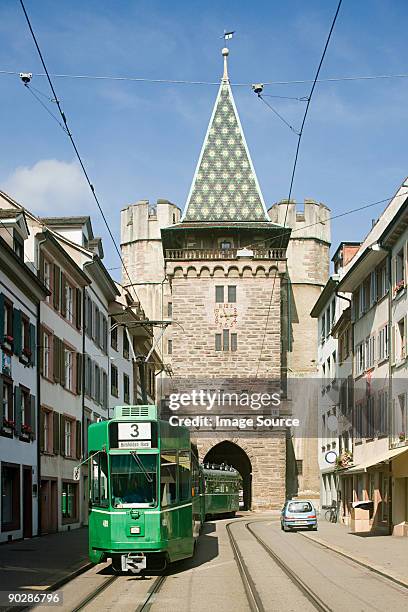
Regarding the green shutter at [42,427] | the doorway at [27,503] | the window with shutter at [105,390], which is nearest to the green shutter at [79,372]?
the green shutter at [42,427]

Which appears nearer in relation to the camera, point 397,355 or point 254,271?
point 397,355

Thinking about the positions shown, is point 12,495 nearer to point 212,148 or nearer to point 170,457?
point 170,457

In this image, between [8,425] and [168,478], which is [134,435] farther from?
[8,425]

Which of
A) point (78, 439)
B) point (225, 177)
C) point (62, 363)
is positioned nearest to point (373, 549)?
point (62, 363)

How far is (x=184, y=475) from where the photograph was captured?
2050 centimetres

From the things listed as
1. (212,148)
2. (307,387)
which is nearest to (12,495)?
(307,387)

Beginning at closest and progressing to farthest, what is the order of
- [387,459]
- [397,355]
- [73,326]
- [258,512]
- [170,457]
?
1. [170,457]
2. [387,459]
3. [397,355]
4. [73,326]
5. [258,512]

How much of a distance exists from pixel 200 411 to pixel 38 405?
124 ft

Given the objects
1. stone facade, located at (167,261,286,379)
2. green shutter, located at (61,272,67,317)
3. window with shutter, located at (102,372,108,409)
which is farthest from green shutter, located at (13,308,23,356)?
stone facade, located at (167,261,286,379)

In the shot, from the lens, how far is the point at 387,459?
3112 cm

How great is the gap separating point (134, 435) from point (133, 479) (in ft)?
2.65

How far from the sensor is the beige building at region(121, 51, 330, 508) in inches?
2798

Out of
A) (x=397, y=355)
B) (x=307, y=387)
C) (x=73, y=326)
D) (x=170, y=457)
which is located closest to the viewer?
(x=170, y=457)

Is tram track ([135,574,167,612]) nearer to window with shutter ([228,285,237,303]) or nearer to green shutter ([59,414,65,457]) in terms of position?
green shutter ([59,414,65,457])
